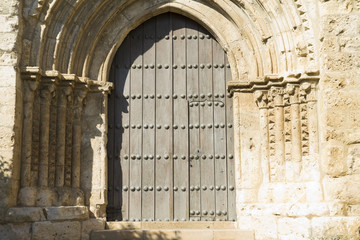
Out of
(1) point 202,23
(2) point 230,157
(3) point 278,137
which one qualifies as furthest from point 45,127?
(3) point 278,137

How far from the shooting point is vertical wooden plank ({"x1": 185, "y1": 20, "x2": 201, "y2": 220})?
24.0 feet

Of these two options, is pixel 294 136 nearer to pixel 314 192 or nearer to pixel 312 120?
pixel 312 120

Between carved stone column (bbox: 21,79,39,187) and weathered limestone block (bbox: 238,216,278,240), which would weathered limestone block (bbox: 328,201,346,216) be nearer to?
weathered limestone block (bbox: 238,216,278,240)

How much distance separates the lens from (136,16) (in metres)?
7.55

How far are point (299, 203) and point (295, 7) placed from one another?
7.68 feet

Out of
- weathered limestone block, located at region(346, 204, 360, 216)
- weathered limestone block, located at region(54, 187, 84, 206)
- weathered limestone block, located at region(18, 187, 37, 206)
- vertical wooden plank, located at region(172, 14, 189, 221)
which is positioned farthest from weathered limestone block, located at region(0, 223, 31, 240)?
weathered limestone block, located at region(346, 204, 360, 216)

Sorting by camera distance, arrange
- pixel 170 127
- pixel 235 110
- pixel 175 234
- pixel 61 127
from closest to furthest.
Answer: pixel 175 234
pixel 61 127
pixel 235 110
pixel 170 127

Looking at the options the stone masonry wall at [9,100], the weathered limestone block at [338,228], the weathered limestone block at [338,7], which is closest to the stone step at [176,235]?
the weathered limestone block at [338,228]

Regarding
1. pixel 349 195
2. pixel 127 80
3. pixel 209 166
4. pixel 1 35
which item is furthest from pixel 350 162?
pixel 1 35

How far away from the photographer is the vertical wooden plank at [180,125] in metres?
7.30

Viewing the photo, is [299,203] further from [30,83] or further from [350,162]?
[30,83]

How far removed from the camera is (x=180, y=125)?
7.45 metres

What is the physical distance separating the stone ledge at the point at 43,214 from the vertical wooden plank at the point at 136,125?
0.76m

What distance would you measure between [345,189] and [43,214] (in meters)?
3.35
